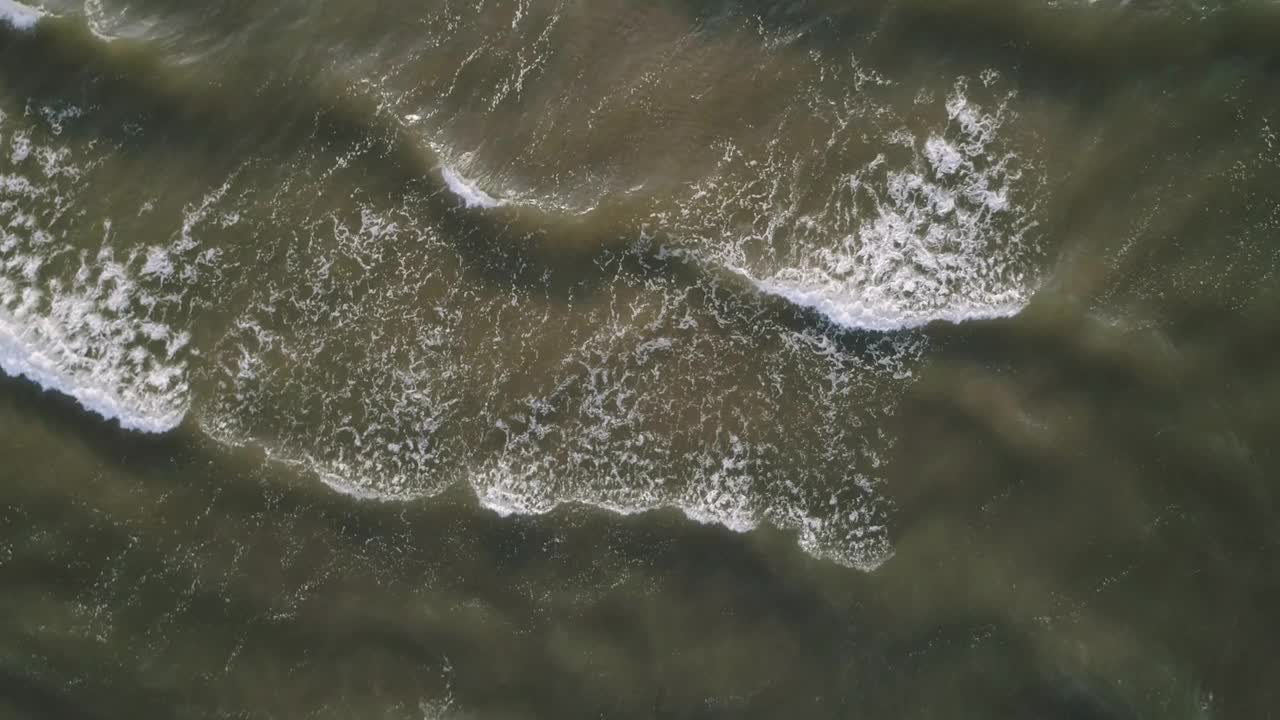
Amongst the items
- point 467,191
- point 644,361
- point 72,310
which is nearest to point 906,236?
point 644,361

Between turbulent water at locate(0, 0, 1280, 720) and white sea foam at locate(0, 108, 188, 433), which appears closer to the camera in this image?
turbulent water at locate(0, 0, 1280, 720)

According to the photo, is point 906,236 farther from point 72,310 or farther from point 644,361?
point 72,310

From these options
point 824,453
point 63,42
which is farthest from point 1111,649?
point 63,42

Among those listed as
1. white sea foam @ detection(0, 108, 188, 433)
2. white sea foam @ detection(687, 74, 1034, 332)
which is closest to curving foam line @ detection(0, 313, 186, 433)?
white sea foam @ detection(0, 108, 188, 433)

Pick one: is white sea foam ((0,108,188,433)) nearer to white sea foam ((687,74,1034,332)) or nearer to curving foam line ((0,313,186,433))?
curving foam line ((0,313,186,433))

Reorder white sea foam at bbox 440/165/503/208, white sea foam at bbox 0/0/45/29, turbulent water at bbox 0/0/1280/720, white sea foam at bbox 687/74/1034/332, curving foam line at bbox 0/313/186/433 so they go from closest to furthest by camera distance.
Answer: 1. turbulent water at bbox 0/0/1280/720
2. white sea foam at bbox 687/74/1034/332
3. curving foam line at bbox 0/313/186/433
4. white sea foam at bbox 440/165/503/208
5. white sea foam at bbox 0/0/45/29

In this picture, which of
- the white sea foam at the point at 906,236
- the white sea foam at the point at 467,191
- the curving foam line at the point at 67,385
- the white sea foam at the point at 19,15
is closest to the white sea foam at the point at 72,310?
the curving foam line at the point at 67,385
